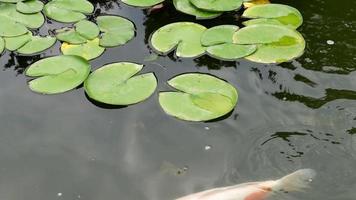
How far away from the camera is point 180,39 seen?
258 centimetres

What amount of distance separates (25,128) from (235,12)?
3.72 feet

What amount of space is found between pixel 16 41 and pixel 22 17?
19cm

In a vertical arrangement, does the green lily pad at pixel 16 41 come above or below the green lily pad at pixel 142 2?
below

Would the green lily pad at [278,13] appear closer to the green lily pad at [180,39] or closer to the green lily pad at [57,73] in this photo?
the green lily pad at [180,39]

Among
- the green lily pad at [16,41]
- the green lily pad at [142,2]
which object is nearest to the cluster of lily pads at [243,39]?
the green lily pad at [142,2]

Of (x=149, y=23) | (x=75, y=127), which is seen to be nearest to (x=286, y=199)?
(x=75, y=127)

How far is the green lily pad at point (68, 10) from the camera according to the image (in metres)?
2.72

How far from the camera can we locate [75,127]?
7.26 ft

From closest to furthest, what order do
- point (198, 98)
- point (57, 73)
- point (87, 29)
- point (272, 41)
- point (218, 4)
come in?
point (198, 98)
point (57, 73)
point (272, 41)
point (87, 29)
point (218, 4)

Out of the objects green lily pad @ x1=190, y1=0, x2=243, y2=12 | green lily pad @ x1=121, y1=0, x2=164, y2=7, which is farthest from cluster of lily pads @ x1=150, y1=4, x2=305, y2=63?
green lily pad @ x1=121, y1=0, x2=164, y2=7

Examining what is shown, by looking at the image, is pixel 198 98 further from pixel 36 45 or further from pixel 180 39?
pixel 36 45

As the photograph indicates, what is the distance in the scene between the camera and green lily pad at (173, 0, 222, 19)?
271 cm

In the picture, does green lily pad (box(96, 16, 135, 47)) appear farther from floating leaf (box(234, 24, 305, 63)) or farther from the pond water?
floating leaf (box(234, 24, 305, 63))

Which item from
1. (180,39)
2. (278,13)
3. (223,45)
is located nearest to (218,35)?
(223,45)
